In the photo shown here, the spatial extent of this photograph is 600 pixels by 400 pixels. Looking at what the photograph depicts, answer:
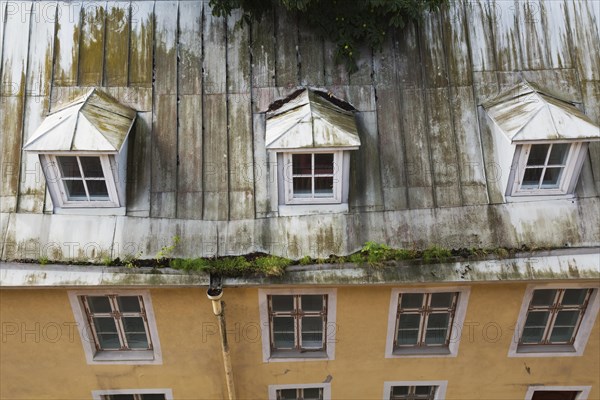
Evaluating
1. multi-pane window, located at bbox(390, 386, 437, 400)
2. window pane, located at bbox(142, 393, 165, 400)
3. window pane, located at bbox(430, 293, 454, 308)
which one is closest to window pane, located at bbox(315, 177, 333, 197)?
window pane, located at bbox(430, 293, 454, 308)

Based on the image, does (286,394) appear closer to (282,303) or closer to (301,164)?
(282,303)

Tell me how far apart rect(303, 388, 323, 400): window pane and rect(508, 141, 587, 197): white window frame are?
6.44 metres

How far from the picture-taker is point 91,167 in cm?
1034

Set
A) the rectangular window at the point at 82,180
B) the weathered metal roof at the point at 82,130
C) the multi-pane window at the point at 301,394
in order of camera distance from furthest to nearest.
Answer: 1. the multi-pane window at the point at 301,394
2. the rectangular window at the point at 82,180
3. the weathered metal roof at the point at 82,130

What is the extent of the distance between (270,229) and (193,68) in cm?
363

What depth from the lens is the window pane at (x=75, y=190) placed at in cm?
1052

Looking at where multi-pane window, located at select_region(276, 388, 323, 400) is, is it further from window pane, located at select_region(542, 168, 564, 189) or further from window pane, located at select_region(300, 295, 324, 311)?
window pane, located at select_region(542, 168, 564, 189)

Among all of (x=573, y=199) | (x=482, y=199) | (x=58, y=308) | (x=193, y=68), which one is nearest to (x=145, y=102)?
(x=193, y=68)

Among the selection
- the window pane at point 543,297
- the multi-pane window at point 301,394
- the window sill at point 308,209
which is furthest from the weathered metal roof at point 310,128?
the multi-pane window at point 301,394

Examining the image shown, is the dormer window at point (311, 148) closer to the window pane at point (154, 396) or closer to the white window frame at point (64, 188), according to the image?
the white window frame at point (64, 188)

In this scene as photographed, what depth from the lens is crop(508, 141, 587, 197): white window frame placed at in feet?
32.9

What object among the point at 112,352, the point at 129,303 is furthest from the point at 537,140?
the point at 112,352

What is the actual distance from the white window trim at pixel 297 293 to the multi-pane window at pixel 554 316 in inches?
163

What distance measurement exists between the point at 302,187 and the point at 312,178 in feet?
1.15
